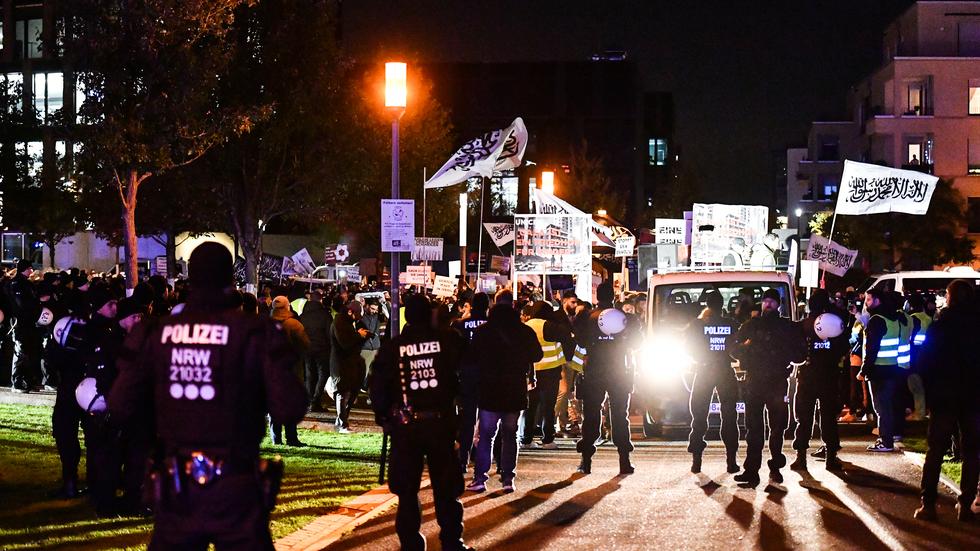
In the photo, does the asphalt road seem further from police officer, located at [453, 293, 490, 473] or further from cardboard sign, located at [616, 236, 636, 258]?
cardboard sign, located at [616, 236, 636, 258]

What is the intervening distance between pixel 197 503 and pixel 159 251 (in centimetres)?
5951

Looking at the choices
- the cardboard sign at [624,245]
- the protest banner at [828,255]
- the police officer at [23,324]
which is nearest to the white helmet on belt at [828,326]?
the police officer at [23,324]

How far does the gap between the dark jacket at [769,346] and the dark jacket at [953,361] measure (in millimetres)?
2059

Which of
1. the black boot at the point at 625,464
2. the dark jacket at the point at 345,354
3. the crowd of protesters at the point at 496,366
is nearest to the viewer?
the crowd of protesters at the point at 496,366

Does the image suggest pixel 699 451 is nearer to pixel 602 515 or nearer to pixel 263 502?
pixel 602 515

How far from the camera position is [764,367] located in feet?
39.9

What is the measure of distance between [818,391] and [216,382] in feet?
30.5

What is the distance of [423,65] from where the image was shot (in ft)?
286

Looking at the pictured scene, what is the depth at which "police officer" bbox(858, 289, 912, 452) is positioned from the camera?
14.9 meters

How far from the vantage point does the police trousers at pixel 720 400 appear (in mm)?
12664

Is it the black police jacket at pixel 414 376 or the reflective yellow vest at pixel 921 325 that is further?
the reflective yellow vest at pixel 921 325

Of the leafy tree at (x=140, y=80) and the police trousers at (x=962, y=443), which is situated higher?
the leafy tree at (x=140, y=80)

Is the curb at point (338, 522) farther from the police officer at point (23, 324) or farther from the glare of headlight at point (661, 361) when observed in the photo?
the police officer at point (23, 324)

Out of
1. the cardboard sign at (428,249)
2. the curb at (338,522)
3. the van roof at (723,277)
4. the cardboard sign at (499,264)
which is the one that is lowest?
the curb at (338,522)
